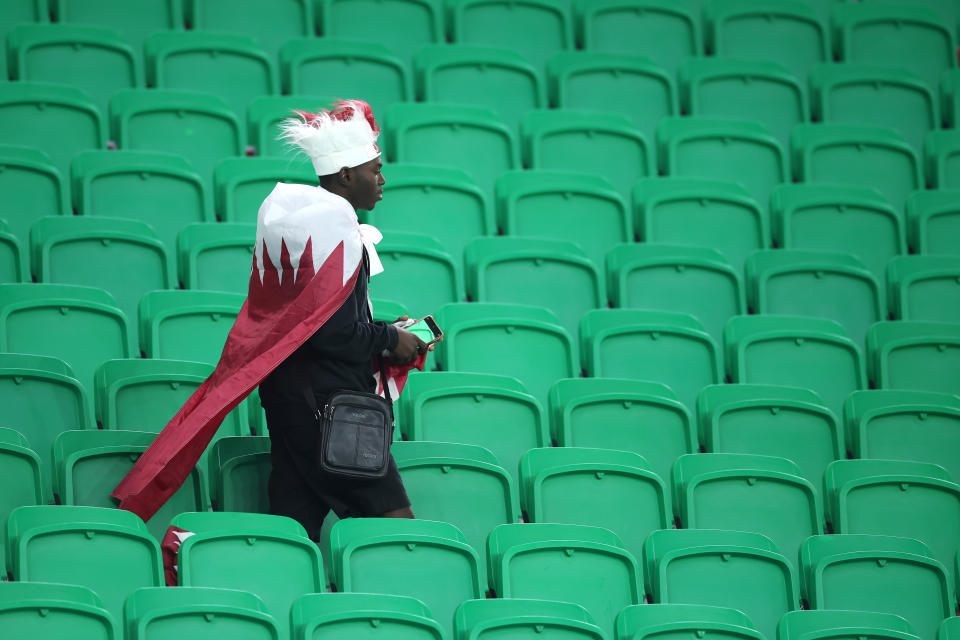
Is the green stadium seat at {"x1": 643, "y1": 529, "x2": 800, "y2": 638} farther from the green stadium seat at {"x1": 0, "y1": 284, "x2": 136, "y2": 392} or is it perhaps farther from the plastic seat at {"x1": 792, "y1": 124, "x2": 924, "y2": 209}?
the plastic seat at {"x1": 792, "y1": 124, "x2": 924, "y2": 209}

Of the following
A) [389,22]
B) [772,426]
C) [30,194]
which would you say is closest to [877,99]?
[389,22]

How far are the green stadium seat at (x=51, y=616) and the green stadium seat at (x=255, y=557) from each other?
1.08ft

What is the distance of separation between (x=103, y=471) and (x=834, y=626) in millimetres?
1630

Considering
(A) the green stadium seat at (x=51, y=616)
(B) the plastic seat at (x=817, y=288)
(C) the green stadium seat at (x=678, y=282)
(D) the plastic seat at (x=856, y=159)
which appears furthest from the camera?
(D) the plastic seat at (x=856, y=159)

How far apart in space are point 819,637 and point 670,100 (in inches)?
110

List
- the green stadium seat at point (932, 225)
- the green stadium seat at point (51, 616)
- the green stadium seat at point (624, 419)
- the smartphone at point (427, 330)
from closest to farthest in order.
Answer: the green stadium seat at point (51, 616) → the smartphone at point (427, 330) → the green stadium seat at point (624, 419) → the green stadium seat at point (932, 225)

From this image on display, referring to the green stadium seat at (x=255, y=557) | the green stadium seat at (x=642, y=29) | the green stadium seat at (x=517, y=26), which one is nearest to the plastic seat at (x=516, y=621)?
the green stadium seat at (x=255, y=557)

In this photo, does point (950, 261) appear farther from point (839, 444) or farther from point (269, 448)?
point (269, 448)

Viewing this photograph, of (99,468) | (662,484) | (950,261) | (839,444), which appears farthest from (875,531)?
(99,468)

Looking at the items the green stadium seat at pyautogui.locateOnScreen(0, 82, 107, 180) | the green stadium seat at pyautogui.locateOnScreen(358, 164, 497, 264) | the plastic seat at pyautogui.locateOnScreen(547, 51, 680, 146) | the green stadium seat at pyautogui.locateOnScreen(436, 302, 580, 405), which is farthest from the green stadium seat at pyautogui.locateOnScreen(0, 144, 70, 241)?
the plastic seat at pyautogui.locateOnScreen(547, 51, 680, 146)

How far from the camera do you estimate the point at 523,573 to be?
2996 millimetres

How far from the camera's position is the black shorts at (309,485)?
3.01m

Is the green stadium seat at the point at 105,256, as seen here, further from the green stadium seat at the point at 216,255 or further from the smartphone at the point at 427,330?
the smartphone at the point at 427,330

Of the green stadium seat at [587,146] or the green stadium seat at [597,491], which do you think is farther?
the green stadium seat at [587,146]
